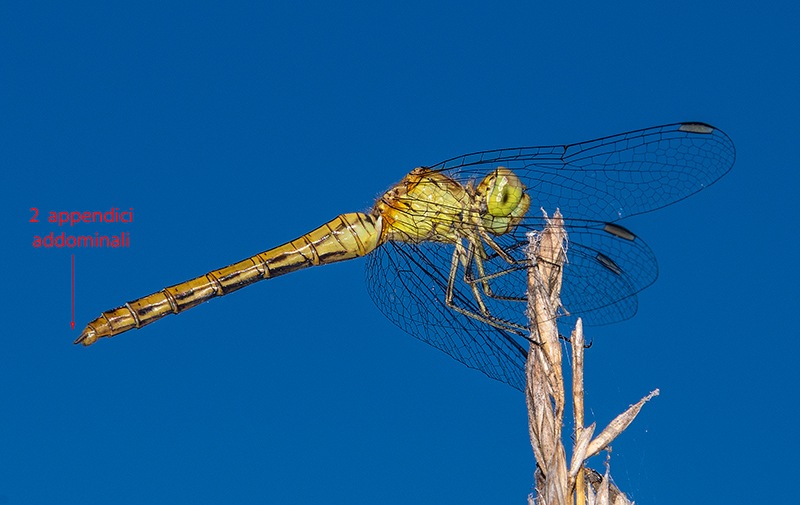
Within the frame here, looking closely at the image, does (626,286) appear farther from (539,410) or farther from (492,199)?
(539,410)

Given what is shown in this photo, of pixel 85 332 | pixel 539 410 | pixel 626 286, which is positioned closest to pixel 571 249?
pixel 626 286

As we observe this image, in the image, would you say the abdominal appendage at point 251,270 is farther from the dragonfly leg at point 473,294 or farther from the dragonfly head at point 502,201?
the dragonfly head at point 502,201

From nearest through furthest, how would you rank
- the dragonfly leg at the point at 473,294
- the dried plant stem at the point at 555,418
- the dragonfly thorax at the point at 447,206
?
the dried plant stem at the point at 555,418, the dragonfly leg at the point at 473,294, the dragonfly thorax at the point at 447,206

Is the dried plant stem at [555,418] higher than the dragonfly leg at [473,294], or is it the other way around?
the dragonfly leg at [473,294]

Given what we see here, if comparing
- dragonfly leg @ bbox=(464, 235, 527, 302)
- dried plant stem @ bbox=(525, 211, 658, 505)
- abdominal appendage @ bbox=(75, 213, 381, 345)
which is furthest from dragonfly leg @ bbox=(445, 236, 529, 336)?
dried plant stem @ bbox=(525, 211, 658, 505)

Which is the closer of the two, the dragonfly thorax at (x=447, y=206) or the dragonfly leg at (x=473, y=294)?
the dragonfly leg at (x=473, y=294)

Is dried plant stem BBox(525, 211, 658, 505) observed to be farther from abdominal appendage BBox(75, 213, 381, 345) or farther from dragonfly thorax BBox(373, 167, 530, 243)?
abdominal appendage BBox(75, 213, 381, 345)

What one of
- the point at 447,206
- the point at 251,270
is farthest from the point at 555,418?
the point at 251,270

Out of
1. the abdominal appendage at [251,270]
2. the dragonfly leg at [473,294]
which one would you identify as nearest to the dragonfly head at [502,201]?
the dragonfly leg at [473,294]
